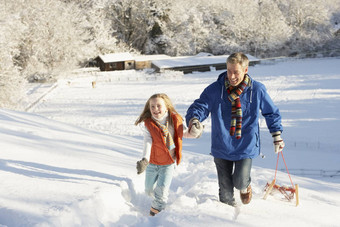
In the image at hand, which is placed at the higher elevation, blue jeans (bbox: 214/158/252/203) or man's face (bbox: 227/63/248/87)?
man's face (bbox: 227/63/248/87)

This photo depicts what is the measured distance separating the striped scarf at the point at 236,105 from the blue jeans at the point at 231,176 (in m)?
0.36

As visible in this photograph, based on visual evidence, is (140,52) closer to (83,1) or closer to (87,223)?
(83,1)

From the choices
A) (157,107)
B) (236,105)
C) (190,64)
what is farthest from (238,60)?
(190,64)

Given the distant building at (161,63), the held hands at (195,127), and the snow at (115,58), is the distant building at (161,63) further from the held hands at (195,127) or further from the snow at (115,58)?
the held hands at (195,127)

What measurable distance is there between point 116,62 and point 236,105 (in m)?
32.0

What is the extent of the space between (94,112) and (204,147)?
27.2ft

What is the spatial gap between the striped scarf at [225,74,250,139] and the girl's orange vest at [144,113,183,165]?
0.59 m

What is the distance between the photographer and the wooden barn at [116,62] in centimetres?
3350

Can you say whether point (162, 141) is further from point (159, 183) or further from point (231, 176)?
point (231, 176)

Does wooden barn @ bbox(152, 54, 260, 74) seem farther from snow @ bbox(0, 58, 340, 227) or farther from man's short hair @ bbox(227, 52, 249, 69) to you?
man's short hair @ bbox(227, 52, 249, 69)

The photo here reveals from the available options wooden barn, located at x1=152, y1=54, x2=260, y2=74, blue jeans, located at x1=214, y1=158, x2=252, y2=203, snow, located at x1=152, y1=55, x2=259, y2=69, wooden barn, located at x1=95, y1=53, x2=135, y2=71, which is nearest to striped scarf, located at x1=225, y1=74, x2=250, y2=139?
blue jeans, located at x1=214, y1=158, x2=252, y2=203

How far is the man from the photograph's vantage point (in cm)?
299

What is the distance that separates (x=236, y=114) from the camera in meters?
3.04

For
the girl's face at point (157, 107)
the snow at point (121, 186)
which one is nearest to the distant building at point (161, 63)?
the snow at point (121, 186)
